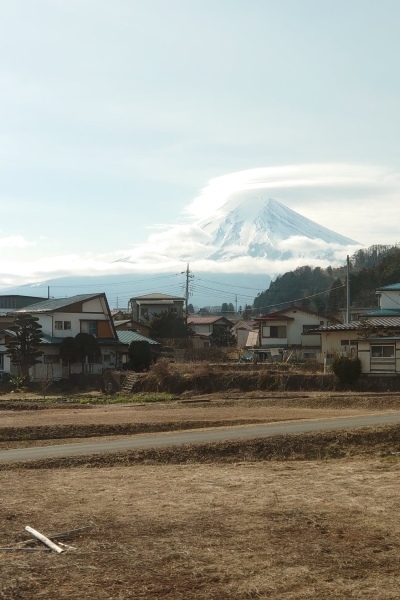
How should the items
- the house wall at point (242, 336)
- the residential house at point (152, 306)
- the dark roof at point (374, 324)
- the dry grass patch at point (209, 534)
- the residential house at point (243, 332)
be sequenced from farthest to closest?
the residential house at point (152, 306) → the house wall at point (242, 336) → the residential house at point (243, 332) → the dark roof at point (374, 324) → the dry grass patch at point (209, 534)

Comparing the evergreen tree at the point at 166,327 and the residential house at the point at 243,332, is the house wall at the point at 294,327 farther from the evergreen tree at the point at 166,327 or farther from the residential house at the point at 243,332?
the residential house at the point at 243,332

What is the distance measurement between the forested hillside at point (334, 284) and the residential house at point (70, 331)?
17173 mm

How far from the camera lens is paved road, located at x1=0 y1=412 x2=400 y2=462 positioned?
1828 centimetres

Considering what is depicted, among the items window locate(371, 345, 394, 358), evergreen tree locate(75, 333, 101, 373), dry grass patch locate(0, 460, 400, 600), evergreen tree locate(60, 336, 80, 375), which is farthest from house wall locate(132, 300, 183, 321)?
dry grass patch locate(0, 460, 400, 600)

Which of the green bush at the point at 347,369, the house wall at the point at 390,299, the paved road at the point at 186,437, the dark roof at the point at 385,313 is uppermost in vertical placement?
the house wall at the point at 390,299

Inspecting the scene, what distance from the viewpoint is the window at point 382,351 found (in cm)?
3778

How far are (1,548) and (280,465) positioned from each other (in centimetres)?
→ 809

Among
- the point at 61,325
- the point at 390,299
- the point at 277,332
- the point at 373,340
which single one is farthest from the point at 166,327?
the point at 373,340

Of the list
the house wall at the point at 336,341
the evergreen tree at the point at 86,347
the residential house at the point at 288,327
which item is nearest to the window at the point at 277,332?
the residential house at the point at 288,327

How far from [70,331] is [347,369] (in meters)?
21.7

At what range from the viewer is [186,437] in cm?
2027

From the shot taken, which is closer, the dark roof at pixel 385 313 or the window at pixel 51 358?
the dark roof at pixel 385 313

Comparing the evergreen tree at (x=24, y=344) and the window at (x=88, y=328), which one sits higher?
the window at (x=88, y=328)

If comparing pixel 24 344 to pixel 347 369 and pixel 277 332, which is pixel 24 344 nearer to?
pixel 277 332
